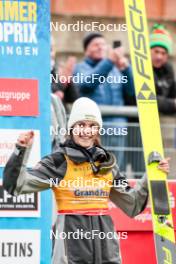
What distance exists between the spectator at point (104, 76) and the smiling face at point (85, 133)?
2.85 meters

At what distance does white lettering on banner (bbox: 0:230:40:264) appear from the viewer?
8.99m

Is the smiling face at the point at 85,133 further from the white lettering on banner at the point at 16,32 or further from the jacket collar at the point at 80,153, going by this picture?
the white lettering on banner at the point at 16,32

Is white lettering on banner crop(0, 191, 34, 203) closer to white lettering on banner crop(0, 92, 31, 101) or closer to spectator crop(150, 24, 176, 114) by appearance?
white lettering on banner crop(0, 92, 31, 101)

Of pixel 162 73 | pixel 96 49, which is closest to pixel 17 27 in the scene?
pixel 96 49

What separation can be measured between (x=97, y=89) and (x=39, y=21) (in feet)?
10.8

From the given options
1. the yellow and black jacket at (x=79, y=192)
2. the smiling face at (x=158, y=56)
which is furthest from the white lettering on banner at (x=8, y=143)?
the smiling face at (x=158, y=56)

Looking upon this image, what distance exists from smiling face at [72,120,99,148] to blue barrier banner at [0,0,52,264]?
2.13 ft

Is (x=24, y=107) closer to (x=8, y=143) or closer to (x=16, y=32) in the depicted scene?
(x=8, y=143)

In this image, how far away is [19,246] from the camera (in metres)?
9.03

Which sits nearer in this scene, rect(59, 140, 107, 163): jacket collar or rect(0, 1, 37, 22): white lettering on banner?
rect(59, 140, 107, 163): jacket collar

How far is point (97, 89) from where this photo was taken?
484 inches

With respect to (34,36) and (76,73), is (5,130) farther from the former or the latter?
(76,73)

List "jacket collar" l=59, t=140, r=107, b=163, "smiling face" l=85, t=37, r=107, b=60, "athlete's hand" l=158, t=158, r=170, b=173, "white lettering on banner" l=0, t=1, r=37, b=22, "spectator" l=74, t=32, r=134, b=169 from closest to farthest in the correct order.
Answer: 1. "jacket collar" l=59, t=140, r=107, b=163
2. "athlete's hand" l=158, t=158, r=170, b=173
3. "white lettering on banner" l=0, t=1, r=37, b=22
4. "spectator" l=74, t=32, r=134, b=169
5. "smiling face" l=85, t=37, r=107, b=60

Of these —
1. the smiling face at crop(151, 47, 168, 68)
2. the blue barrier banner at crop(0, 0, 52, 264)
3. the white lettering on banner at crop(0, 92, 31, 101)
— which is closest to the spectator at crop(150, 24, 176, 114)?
the smiling face at crop(151, 47, 168, 68)
